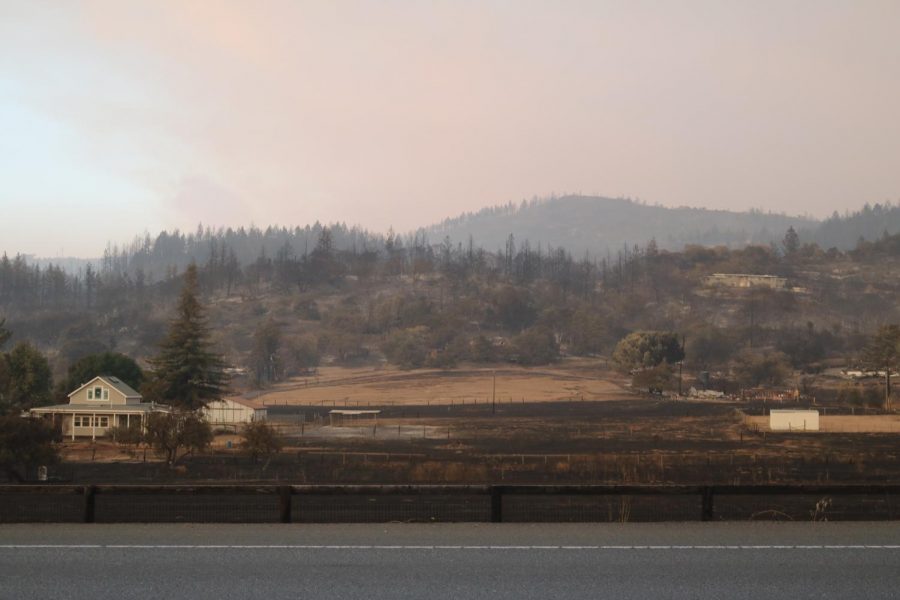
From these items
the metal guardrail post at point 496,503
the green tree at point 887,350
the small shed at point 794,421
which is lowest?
the small shed at point 794,421

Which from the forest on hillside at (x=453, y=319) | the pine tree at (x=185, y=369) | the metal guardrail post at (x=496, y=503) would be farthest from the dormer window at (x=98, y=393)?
the forest on hillside at (x=453, y=319)

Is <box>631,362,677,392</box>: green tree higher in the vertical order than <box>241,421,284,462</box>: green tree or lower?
higher

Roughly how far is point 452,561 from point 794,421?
2267 inches

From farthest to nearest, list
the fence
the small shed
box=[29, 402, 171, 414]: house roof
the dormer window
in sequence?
the small shed, the dormer window, box=[29, 402, 171, 414]: house roof, the fence

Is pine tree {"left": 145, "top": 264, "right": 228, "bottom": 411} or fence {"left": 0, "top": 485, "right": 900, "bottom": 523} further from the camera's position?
pine tree {"left": 145, "top": 264, "right": 228, "bottom": 411}

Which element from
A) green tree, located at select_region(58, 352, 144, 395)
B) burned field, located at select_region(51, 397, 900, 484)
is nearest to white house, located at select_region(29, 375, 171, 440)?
green tree, located at select_region(58, 352, 144, 395)

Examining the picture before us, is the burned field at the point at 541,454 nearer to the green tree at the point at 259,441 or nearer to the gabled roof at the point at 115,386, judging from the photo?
the green tree at the point at 259,441

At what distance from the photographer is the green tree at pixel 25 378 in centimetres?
6053

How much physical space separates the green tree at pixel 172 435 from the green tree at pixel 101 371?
2375 cm

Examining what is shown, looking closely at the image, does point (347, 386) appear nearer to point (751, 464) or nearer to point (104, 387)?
point (104, 387)

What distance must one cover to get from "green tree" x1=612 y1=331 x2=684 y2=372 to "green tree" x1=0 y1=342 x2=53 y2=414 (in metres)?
74.1

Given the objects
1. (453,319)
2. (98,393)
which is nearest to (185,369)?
(98,393)

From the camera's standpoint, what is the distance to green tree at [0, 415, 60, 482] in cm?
3381

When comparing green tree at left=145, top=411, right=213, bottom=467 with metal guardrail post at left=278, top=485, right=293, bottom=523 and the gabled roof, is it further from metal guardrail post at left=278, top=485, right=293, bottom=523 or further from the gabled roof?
metal guardrail post at left=278, top=485, right=293, bottom=523
